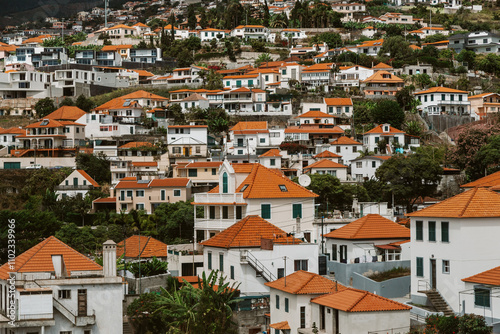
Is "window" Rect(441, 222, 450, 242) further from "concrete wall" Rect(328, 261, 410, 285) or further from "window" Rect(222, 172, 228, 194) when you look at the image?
"window" Rect(222, 172, 228, 194)

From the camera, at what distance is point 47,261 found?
3647 cm

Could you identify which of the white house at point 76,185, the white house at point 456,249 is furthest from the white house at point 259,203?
the white house at point 76,185

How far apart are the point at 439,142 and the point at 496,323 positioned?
6413 cm

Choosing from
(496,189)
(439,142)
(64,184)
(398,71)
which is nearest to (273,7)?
(398,71)

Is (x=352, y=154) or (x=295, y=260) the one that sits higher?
(x=352, y=154)

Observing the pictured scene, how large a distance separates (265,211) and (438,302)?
1752 centimetres

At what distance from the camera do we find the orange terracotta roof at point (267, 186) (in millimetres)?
51156

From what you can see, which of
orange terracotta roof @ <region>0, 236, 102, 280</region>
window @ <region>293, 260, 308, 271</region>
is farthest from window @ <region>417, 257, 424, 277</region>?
orange terracotta roof @ <region>0, 236, 102, 280</region>

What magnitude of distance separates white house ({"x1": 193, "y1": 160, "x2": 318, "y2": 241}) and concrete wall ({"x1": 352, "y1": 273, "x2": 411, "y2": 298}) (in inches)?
463

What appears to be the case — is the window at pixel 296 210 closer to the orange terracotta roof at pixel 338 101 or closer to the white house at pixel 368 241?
the white house at pixel 368 241

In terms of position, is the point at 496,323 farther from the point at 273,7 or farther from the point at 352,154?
the point at 273,7

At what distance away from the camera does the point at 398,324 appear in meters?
32.7

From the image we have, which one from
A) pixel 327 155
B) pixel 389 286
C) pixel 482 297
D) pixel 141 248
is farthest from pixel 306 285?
pixel 327 155

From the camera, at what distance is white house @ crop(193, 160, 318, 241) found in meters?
51.0
